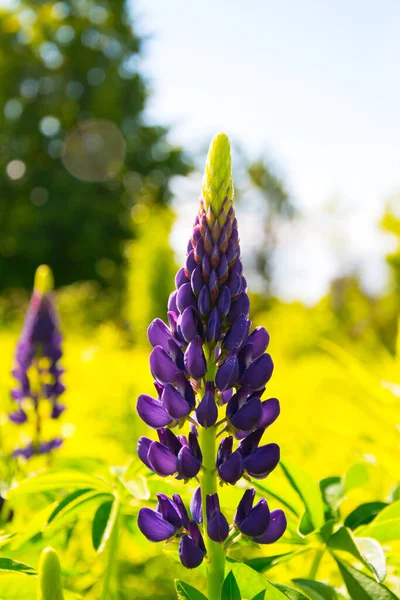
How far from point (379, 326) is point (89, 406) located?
7.66 meters

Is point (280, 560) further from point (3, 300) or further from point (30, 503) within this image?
point (3, 300)

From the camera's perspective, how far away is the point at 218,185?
1094 mm

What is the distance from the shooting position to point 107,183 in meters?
26.0

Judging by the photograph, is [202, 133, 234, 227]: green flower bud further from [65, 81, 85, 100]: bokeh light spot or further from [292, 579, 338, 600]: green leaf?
[65, 81, 85, 100]: bokeh light spot

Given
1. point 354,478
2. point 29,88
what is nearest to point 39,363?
point 354,478

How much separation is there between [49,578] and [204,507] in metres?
0.31

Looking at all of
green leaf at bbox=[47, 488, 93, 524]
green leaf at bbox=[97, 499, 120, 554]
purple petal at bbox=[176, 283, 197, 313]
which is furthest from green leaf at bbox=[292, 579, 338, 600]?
purple petal at bbox=[176, 283, 197, 313]

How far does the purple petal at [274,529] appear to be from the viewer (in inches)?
41.4

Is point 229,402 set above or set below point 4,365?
below

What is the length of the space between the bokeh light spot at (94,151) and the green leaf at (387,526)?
25.3 meters

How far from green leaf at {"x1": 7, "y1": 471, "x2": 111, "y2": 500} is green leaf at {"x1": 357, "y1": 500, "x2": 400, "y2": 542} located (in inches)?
22.2

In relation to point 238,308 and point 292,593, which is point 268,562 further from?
point 238,308

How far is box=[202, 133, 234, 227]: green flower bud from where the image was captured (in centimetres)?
109

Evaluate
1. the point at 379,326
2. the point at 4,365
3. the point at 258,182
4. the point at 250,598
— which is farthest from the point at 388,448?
the point at 258,182
